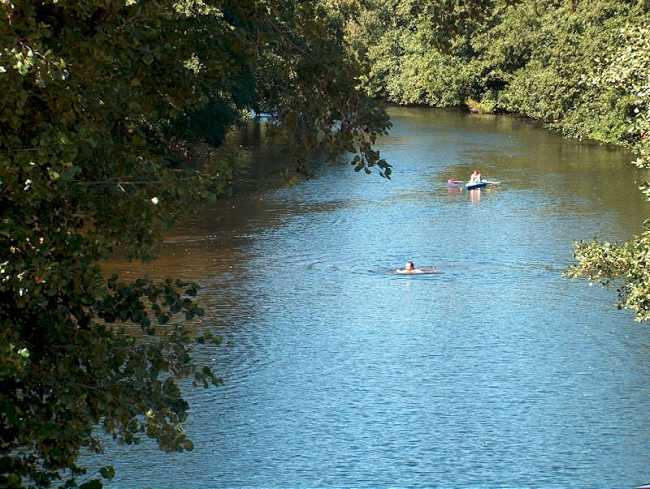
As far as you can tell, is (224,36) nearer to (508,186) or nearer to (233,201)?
(233,201)

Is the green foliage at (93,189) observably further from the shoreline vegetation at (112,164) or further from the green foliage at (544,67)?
the green foliage at (544,67)

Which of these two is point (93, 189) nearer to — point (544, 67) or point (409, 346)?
point (409, 346)

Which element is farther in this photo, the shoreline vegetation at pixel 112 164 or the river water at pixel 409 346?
the river water at pixel 409 346

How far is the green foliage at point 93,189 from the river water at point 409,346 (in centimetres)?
508

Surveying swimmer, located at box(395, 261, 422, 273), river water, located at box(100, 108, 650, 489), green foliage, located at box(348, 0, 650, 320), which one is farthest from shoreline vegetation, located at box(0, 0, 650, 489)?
swimmer, located at box(395, 261, 422, 273)

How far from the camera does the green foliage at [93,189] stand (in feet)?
27.4

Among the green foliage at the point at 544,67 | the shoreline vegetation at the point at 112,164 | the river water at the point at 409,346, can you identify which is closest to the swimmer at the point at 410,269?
the river water at the point at 409,346

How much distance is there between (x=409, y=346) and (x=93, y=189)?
68.8 ft

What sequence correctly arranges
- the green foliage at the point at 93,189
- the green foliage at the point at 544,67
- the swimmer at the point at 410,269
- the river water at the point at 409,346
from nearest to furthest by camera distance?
1. the green foliage at the point at 93,189
2. the green foliage at the point at 544,67
3. the river water at the point at 409,346
4. the swimmer at the point at 410,269

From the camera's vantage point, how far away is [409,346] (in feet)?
97.4

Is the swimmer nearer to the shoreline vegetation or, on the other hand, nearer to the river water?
the river water

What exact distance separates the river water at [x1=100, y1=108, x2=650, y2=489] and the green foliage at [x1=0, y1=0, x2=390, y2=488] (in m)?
5.08

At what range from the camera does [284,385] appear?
1055 inches

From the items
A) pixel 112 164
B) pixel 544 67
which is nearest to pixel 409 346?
pixel 112 164
